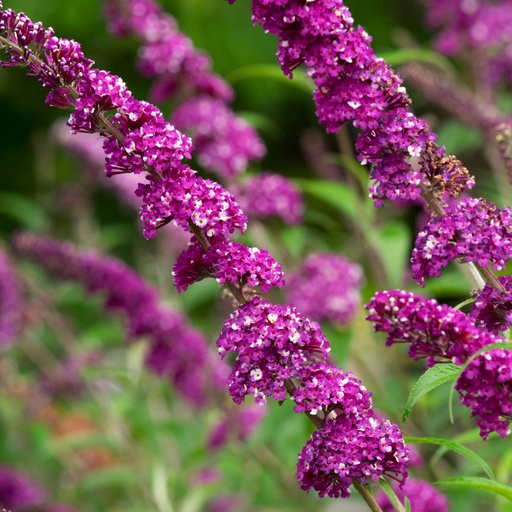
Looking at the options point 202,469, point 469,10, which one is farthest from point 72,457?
point 469,10

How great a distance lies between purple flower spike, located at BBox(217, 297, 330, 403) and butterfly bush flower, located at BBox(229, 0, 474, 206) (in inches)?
11.5

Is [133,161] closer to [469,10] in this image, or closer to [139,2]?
[139,2]

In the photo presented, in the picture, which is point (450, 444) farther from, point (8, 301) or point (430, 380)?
point (8, 301)

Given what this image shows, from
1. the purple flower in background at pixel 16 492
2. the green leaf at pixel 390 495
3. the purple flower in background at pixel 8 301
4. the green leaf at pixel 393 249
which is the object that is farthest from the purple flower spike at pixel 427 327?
the purple flower in background at pixel 16 492

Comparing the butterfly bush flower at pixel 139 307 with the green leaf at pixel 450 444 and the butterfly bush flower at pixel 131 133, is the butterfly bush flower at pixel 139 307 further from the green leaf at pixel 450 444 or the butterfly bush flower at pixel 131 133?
the green leaf at pixel 450 444

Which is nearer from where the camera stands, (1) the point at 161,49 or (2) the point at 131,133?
(2) the point at 131,133

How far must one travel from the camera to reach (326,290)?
372 centimetres

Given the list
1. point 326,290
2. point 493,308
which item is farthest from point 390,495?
point 326,290

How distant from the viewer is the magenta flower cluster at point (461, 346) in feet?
5.44

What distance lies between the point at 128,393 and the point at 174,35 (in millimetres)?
2458

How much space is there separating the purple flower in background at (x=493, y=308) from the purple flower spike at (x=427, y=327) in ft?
0.11

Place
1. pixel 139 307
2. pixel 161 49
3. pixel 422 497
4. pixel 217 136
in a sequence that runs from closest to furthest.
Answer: pixel 422 497 → pixel 161 49 → pixel 217 136 → pixel 139 307

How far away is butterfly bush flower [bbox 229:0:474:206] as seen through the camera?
1771 mm

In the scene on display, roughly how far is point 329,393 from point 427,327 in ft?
0.68
